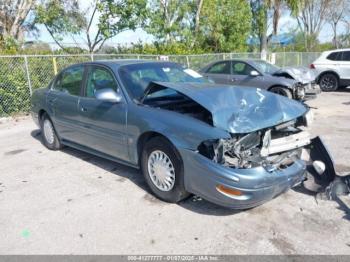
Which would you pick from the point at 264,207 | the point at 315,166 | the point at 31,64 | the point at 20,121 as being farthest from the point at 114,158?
the point at 31,64

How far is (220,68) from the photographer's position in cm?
1105

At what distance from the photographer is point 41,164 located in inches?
221

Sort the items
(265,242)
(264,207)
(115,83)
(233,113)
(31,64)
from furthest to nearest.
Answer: (31,64) → (115,83) → (264,207) → (233,113) → (265,242)

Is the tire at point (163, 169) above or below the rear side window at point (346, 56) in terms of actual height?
below

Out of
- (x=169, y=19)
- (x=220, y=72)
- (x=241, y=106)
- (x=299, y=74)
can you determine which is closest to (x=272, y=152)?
(x=241, y=106)

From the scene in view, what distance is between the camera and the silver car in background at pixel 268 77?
9680 mm

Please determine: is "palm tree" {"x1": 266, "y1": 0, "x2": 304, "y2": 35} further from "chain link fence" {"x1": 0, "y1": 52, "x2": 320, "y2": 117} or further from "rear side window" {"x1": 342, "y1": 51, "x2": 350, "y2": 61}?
"chain link fence" {"x1": 0, "y1": 52, "x2": 320, "y2": 117}

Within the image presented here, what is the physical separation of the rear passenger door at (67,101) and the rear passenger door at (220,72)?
5943 mm

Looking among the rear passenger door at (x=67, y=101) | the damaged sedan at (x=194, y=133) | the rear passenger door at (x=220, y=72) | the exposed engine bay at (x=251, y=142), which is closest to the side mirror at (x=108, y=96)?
the damaged sedan at (x=194, y=133)

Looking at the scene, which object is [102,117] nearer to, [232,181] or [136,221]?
[136,221]

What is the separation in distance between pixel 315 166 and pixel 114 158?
2548 mm

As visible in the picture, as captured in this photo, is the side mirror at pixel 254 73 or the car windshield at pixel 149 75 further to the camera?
the side mirror at pixel 254 73

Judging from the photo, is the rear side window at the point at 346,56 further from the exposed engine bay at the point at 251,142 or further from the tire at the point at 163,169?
the tire at the point at 163,169

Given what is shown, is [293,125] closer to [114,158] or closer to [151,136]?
[151,136]
